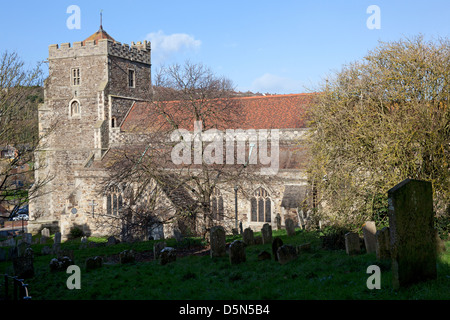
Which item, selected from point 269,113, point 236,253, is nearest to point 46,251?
point 236,253

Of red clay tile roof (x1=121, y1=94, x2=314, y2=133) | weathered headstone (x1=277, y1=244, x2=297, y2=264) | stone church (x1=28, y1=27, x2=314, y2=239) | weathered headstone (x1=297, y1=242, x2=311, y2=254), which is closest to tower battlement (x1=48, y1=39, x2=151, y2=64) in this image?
stone church (x1=28, y1=27, x2=314, y2=239)

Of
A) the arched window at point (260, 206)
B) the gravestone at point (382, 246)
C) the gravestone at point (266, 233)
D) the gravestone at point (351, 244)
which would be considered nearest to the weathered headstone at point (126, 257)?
the gravestone at point (266, 233)

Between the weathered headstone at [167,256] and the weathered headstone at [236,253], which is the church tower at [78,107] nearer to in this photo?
the weathered headstone at [167,256]

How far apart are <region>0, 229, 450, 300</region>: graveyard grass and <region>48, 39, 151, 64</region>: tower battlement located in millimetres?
20200

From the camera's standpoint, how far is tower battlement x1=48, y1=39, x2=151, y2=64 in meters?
28.9

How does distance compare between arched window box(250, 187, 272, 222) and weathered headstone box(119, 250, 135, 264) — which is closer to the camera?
weathered headstone box(119, 250, 135, 264)

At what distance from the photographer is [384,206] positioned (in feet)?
40.5

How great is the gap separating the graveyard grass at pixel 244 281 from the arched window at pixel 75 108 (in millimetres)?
19815

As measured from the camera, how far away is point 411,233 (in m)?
6.92

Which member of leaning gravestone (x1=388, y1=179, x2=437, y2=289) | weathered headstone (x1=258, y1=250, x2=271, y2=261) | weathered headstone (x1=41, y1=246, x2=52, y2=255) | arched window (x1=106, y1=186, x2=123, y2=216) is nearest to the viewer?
leaning gravestone (x1=388, y1=179, x2=437, y2=289)

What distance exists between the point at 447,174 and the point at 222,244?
20.6 ft

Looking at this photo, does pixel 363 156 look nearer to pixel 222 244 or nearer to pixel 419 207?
pixel 222 244

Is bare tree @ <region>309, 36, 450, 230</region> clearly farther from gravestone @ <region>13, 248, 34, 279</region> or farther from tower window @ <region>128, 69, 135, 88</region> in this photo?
tower window @ <region>128, 69, 135, 88</region>

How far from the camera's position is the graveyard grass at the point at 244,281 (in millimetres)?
6992
